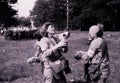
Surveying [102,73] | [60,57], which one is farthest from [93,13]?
[60,57]

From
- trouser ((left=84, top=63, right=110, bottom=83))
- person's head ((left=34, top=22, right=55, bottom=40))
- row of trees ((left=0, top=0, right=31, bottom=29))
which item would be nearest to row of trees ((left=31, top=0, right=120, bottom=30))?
row of trees ((left=0, top=0, right=31, bottom=29))

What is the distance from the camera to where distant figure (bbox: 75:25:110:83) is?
5.76 m

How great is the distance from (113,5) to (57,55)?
2052 inches

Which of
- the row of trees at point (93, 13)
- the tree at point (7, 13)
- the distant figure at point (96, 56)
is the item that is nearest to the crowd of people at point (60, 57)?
the distant figure at point (96, 56)

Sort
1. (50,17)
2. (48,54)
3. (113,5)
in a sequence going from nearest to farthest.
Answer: (48,54) → (113,5) → (50,17)

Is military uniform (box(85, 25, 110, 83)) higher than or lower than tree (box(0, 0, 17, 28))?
higher

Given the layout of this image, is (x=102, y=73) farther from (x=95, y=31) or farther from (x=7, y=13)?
(x=7, y=13)

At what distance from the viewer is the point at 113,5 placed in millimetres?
56188

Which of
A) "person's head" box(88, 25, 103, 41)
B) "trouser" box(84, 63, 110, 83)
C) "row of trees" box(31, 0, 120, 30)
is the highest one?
A: "person's head" box(88, 25, 103, 41)

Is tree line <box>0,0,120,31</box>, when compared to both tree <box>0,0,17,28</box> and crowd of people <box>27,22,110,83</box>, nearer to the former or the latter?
tree <box>0,0,17,28</box>

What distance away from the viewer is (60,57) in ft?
17.9

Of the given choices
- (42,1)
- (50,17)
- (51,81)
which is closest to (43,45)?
(51,81)

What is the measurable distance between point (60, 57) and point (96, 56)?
0.80 m

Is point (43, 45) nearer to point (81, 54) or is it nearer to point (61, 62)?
point (61, 62)
